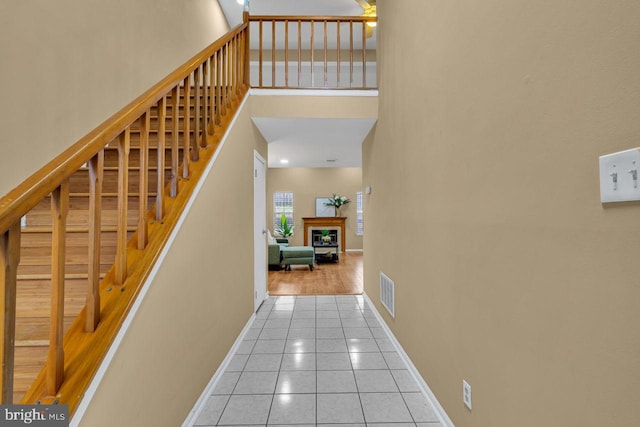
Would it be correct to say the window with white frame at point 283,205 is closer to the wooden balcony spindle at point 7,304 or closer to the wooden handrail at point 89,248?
the wooden handrail at point 89,248

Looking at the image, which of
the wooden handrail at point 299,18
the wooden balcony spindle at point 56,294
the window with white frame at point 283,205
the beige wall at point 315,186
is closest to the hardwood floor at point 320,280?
the beige wall at point 315,186

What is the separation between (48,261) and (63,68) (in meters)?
1.29

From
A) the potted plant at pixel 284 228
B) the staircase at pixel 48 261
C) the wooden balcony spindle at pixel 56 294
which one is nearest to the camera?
the wooden balcony spindle at pixel 56 294

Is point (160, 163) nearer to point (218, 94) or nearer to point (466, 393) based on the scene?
point (218, 94)

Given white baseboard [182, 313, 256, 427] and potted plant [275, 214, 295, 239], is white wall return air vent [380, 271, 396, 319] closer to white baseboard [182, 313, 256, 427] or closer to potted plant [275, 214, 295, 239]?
white baseboard [182, 313, 256, 427]

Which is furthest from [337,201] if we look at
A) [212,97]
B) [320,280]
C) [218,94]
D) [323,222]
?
[212,97]

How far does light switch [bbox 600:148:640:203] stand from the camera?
68 centimetres

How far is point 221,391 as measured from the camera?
6.79 ft

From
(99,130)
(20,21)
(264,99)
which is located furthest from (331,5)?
(99,130)

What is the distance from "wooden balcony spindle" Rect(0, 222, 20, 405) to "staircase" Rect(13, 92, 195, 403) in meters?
0.47

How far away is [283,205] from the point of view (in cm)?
972

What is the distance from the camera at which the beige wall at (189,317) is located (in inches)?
45.5

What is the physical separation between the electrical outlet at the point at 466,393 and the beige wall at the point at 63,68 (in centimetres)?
256

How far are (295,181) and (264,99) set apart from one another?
6487 mm
